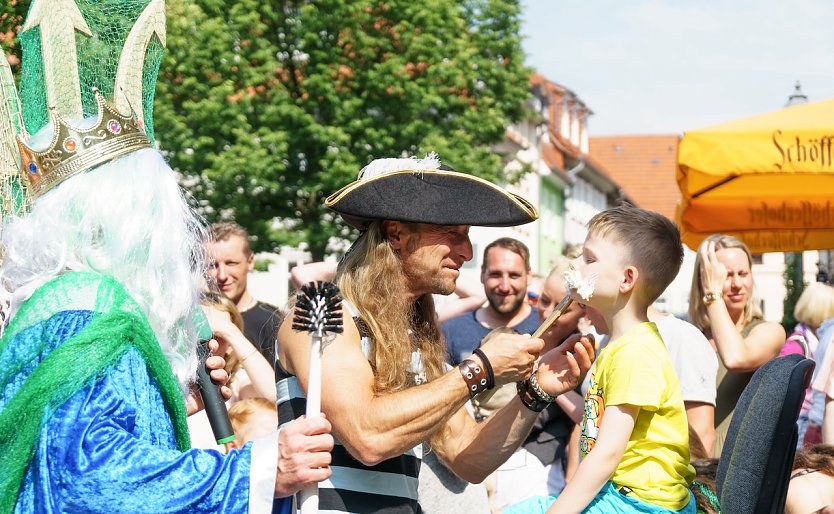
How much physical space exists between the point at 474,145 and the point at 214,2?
5.27 m

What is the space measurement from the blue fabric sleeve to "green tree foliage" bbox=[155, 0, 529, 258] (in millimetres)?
14918

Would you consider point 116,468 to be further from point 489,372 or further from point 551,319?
point 551,319

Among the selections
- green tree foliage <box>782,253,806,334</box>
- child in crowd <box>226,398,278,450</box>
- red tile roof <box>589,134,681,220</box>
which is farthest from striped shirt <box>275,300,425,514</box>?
red tile roof <box>589,134,681,220</box>

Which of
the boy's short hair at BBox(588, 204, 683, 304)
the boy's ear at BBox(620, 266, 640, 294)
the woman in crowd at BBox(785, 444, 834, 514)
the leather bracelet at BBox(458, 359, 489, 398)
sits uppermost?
the boy's short hair at BBox(588, 204, 683, 304)

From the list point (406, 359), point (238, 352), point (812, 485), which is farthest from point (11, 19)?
point (812, 485)

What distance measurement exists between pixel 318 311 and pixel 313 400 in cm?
19

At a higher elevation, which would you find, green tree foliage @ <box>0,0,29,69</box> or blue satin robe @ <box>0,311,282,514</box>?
green tree foliage @ <box>0,0,29,69</box>

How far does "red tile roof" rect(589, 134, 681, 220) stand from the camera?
64.1 m

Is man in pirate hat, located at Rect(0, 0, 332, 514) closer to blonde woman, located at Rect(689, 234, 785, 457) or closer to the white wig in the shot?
the white wig

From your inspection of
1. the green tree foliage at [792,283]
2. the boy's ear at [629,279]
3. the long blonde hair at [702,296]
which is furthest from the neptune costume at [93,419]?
the green tree foliage at [792,283]

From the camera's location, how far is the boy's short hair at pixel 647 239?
3.26 meters

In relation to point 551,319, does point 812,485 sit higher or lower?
lower

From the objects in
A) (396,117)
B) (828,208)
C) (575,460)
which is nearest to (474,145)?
(396,117)

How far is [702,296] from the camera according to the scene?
196 inches
